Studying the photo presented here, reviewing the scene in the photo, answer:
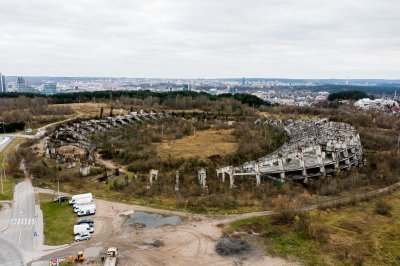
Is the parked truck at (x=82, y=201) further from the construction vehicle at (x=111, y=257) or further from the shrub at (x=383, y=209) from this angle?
the shrub at (x=383, y=209)

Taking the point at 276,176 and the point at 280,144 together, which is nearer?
the point at 276,176

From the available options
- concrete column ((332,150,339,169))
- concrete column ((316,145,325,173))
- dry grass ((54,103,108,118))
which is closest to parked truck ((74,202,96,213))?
concrete column ((316,145,325,173))

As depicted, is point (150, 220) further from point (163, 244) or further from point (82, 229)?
point (82, 229)

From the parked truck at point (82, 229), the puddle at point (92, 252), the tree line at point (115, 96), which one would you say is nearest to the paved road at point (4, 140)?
the parked truck at point (82, 229)

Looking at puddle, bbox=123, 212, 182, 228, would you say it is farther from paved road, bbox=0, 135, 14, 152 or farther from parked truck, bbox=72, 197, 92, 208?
paved road, bbox=0, 135, 14, 152

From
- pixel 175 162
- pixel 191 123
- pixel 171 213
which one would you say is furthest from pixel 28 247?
pixel 191 123

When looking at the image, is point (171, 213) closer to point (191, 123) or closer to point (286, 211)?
point (286, 211)
